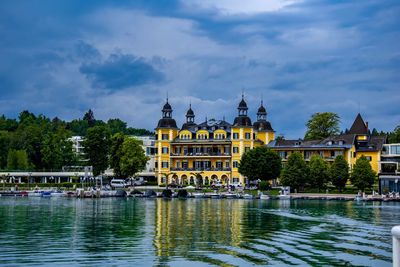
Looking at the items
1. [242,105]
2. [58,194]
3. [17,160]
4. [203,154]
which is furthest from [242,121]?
[17,160]

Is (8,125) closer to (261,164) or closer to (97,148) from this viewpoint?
(97,148)

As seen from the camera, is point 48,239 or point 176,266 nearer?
point 176,266

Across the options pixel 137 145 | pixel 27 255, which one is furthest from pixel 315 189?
pixel 27 255

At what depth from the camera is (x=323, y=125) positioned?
13062cm

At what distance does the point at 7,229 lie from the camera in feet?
135

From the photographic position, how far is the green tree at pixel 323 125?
129m

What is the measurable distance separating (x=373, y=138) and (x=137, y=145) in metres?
43.5

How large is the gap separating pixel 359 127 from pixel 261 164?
987 inches

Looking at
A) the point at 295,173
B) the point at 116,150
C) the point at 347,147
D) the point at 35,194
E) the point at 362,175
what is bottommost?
the point at 35,194

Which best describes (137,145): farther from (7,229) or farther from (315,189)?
(7,229)

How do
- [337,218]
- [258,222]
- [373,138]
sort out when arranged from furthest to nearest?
1. [373,138]
2. [337,218]
3. [258,222]

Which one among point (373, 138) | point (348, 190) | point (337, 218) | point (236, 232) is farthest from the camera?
point (373, 138)

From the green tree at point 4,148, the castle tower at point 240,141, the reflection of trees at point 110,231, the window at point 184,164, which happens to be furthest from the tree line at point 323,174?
the green tree at point 4,148

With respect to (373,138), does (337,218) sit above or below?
below
